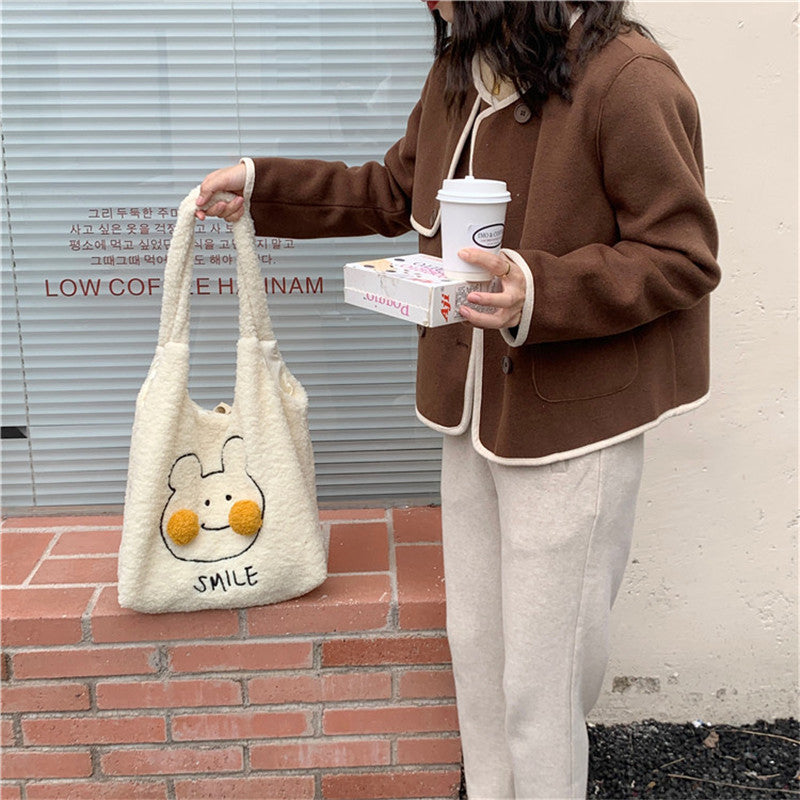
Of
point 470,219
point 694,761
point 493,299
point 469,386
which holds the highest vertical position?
point 470,219

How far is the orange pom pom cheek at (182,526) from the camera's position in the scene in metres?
2.02

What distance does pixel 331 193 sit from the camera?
205 centimetres

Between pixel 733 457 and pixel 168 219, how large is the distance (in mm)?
1552

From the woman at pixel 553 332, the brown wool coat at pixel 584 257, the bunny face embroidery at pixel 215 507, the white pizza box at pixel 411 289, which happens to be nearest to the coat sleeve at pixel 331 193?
the woman at pixel 553 332

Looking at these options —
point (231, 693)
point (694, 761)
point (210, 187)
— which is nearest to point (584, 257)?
point (210, 187)

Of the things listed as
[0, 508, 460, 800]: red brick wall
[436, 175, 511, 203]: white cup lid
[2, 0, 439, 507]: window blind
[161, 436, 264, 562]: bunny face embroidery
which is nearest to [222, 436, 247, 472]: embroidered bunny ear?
[161, 436, 264, 562]: bunny face embroidery

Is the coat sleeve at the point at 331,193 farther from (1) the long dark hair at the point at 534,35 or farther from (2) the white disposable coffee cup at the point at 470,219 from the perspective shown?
(2) the white disposable coffee cup at the point at 470,219

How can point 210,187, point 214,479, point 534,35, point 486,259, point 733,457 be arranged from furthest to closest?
point 733,457 < point 214,479 < point 210,187 < point 534,35 < point 486,259

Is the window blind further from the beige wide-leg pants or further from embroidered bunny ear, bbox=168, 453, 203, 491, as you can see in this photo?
the beige wide-leg pants

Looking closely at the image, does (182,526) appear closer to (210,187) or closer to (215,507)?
(215,507)

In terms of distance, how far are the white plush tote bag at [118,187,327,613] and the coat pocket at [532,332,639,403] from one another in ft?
2.16

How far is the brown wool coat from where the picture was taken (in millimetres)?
1485

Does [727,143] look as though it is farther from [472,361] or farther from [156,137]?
[156,137]

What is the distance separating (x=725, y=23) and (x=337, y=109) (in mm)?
935
